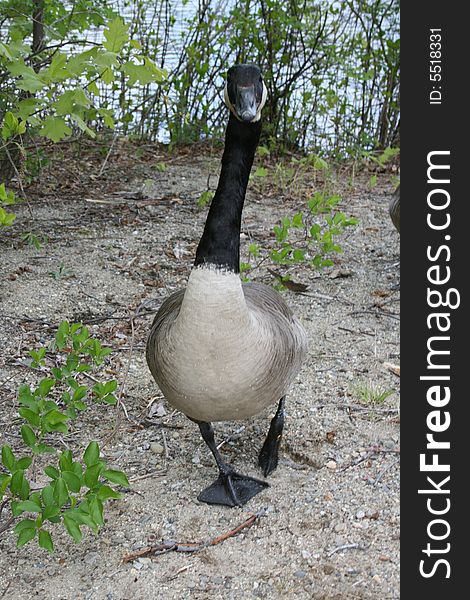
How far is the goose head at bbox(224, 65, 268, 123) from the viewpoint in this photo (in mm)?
2893

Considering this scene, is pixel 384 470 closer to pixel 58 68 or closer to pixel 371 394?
pixel 371 394

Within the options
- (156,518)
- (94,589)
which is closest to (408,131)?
(156,518)

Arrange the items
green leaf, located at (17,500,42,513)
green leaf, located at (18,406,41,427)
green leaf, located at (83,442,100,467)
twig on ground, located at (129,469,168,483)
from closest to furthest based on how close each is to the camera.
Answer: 1. green leaf, located at (17,500,42,513)
2. green leaf, located at (83,442,100,467)
3. green leaf, located at (18,406,41,427)
4. twig on ground, located at (129,469,168,483)

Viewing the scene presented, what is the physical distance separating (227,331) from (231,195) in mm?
598

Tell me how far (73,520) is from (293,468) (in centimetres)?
144

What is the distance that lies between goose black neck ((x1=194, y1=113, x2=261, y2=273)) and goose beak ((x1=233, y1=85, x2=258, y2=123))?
7.3 inches

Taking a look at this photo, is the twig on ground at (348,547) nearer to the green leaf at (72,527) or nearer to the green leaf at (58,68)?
the green leaf at (72,527)

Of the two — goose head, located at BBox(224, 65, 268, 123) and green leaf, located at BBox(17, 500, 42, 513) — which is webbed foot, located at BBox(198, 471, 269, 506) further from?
goose head, located at BBox(224, 65, 268, 123)

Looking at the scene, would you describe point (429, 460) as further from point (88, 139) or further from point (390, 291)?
point (88, 139)

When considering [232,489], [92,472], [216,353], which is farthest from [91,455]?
[232,489]

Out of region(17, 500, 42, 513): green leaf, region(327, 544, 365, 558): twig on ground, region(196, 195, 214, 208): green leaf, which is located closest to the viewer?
region(17, 500, 42, 513): green leaf

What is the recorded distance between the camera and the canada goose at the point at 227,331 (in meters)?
2.88

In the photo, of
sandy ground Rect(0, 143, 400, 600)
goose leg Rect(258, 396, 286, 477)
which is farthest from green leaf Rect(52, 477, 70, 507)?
goose leg Rect(258, 396, 286, 477)

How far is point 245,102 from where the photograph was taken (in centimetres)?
290
